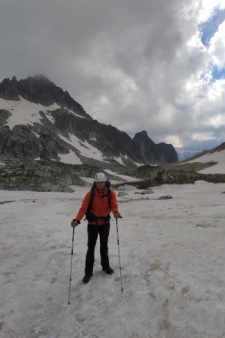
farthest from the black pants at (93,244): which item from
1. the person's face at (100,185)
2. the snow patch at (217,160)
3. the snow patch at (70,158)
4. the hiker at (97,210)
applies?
the snow patch at (70,158)

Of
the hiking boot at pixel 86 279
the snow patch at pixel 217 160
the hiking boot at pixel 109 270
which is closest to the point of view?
the hiking boot at pixel 86 279

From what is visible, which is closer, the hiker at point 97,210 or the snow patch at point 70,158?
the hiker at point 97,210

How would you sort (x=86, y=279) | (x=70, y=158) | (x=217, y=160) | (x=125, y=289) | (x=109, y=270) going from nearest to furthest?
(x=125, y=289) < (x=86, y=279) < (x=109, y=270) < (x=217, y=160) < (x=70, y=158)

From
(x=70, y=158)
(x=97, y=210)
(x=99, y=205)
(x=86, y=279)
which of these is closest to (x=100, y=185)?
(x=99, y=205)

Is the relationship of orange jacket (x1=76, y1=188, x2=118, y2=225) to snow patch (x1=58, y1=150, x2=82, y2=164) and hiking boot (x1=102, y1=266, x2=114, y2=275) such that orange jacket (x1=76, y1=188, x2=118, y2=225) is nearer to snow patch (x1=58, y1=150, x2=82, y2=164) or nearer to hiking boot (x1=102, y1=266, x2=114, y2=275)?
hiking boot (x1=102, y1=266, x2=114, y2=275)

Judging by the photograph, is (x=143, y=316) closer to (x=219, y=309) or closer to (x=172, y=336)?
(x=172, y=336)

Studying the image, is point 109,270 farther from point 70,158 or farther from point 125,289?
point 70,158

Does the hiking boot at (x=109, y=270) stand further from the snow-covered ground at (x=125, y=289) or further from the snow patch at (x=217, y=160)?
the snow patch at (x=217, y=160)

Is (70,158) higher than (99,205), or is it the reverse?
(70,158)

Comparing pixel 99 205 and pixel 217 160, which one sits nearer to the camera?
pixel 99 205

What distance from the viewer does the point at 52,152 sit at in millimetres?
161875

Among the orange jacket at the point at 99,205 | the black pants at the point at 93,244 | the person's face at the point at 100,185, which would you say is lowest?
the black pants at the point at 93,244

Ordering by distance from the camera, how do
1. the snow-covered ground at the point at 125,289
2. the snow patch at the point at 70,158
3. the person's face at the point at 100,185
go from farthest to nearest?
the snow patch at the point at 70,158 < the person's face at the point at 100,185 < the snow-covered ground at the point at 125,289

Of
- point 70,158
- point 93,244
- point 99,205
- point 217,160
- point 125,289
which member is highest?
point 70,158
